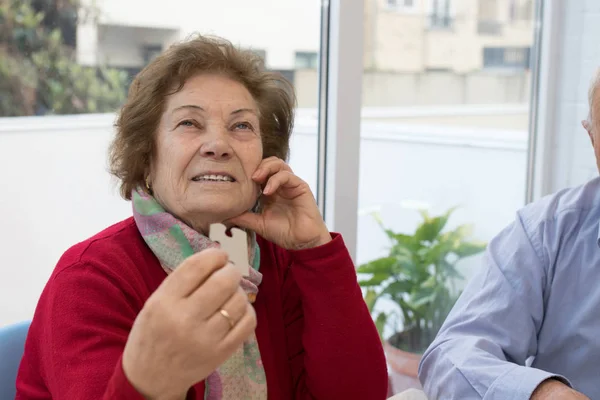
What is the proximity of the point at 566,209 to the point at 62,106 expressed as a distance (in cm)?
121

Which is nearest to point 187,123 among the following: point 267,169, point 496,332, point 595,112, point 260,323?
point 267,169

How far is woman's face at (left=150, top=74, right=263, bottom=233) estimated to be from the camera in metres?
1.25

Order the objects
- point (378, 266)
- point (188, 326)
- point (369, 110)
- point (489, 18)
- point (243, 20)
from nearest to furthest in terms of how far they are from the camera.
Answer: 1. point (188, 326)
2. point (243, 20)
3. point (369, 110)
4. point (378, 266)
5. point (489, 18)

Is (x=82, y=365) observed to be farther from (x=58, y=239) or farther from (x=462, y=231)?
(x=462, y=231)

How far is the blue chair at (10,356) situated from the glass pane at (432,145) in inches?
54.1

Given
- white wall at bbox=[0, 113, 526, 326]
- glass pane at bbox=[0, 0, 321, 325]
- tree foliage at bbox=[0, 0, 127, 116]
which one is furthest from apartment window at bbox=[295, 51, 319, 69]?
tree foliage at bbox=[0, 0, 127, 116]

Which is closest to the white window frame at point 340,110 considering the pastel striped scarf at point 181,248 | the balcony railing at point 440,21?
the balcony railing at point 440,21

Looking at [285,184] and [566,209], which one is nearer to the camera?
[285,184]

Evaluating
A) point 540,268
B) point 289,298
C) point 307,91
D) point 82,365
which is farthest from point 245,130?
point 307,91

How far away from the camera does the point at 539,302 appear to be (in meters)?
1.59

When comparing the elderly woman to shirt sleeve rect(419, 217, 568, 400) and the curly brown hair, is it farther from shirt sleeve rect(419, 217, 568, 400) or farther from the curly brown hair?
Answer: shirt sleeve rect(419, 217, 568, 400)

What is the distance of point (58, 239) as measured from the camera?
1.84m

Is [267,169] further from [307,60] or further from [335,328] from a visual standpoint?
[307,60]

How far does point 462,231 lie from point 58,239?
1680mm
